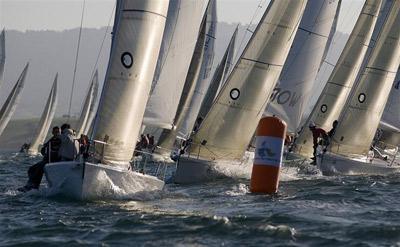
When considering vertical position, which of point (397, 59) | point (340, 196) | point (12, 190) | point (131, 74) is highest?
point (397, 59)

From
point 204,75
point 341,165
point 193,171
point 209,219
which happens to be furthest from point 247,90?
point 204,75

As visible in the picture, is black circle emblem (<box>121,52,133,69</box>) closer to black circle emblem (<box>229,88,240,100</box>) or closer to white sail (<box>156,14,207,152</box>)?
black circle emblem (<box>229,88,240,100</box>)

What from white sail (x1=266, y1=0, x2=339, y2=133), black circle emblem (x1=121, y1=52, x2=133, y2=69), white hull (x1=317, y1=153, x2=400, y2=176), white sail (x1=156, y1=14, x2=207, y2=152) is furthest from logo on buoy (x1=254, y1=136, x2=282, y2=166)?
white sail (x1=156, y1=14, x2=207, y2=152)

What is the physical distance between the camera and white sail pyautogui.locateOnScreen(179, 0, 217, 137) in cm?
3288

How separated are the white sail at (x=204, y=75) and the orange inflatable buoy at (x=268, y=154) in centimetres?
1626

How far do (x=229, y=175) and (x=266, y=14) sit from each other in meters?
3.89

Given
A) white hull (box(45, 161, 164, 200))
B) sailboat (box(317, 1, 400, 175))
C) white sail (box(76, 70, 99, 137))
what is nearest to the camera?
white hull (box(45, 161, 164, 200))

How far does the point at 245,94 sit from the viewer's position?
21312mm

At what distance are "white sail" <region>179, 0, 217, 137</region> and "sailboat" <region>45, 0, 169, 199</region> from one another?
52.1ft

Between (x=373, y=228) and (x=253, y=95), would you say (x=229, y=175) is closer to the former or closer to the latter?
(x=253, y=95)

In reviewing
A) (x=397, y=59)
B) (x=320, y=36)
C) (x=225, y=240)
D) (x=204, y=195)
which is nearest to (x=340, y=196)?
(x=204, y=195)

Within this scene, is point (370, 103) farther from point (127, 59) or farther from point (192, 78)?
point (127, 59)

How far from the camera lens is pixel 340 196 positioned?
667 inches

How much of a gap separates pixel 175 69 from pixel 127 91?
8.85 metres
